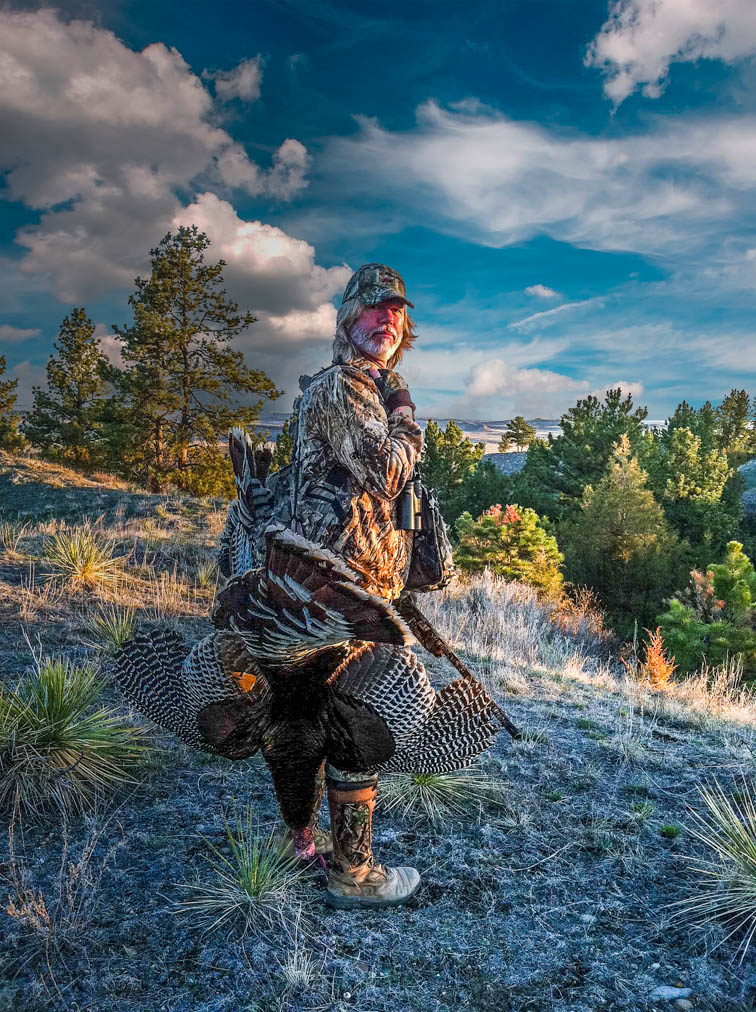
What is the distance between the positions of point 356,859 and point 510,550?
39.9 ft

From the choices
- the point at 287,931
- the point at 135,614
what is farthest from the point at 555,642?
the point at 287,931

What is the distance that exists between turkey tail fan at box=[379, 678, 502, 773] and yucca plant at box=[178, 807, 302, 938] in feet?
2.13

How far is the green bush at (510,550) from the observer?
1396 cm

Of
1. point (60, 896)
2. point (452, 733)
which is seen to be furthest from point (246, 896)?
point (452, 733)

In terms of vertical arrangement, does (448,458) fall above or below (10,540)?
above

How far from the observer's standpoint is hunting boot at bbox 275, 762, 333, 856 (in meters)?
2.54

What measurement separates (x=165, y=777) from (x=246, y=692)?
165cm

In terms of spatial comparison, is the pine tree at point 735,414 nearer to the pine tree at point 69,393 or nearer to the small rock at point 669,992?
the pine tree at point 69,393

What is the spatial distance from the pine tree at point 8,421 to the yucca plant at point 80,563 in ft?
79.2

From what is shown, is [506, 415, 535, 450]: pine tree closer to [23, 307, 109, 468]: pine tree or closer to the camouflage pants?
[23, 307, 109, 468]: pine tree

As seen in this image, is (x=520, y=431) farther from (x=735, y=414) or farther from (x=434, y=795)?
(x=434, y=795)

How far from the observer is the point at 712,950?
223 centimetres

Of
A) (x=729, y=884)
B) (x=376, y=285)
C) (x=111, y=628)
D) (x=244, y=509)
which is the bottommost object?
(x=729, y=884)

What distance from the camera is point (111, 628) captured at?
17.0 feet
